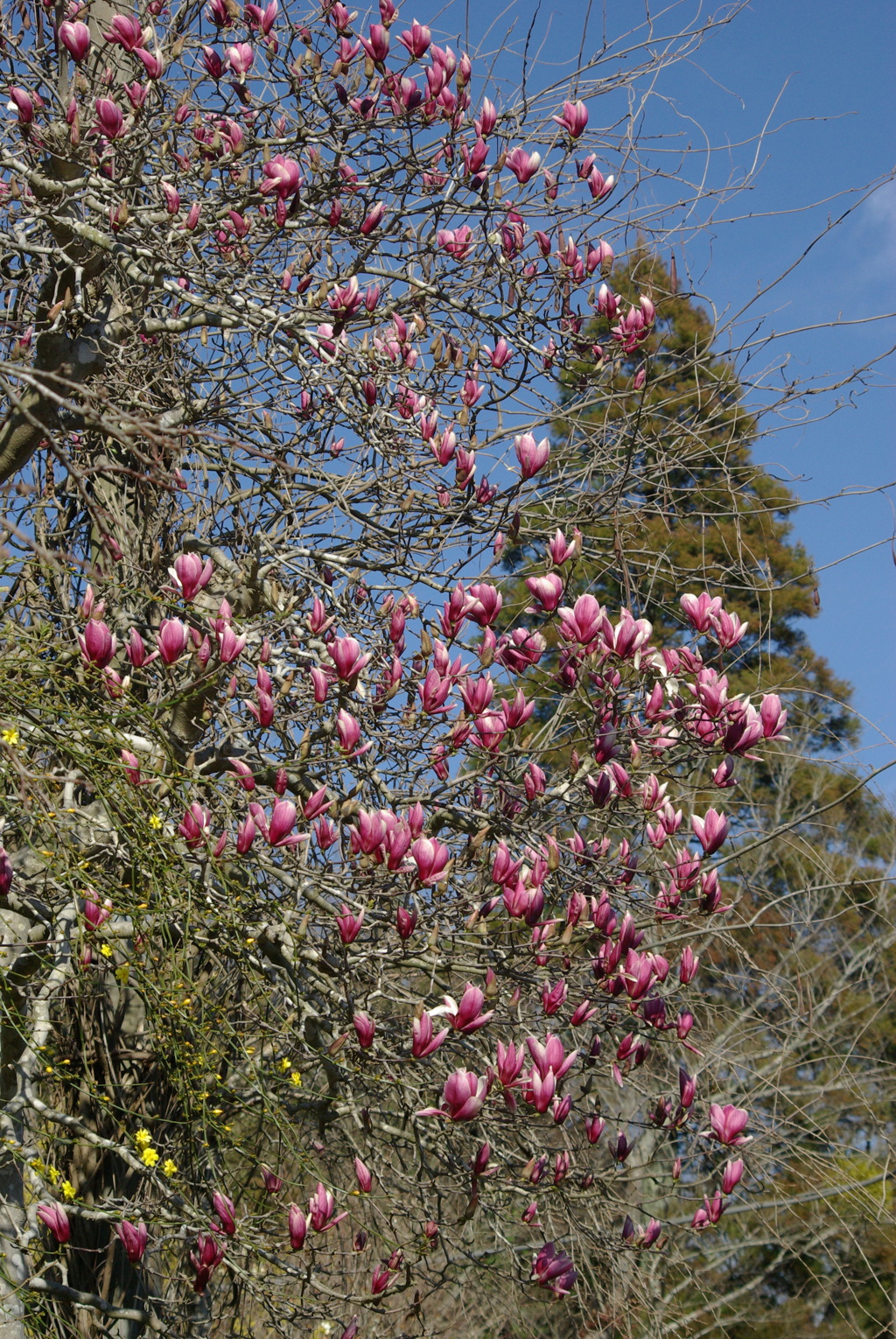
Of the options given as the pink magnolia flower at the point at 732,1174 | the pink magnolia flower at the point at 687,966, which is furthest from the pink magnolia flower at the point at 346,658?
the pink magnolia flower at the point at 732,1174

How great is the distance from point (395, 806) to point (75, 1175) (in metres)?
1.56

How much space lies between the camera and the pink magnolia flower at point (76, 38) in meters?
2.89

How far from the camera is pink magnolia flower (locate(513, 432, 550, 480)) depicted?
2.68 metres

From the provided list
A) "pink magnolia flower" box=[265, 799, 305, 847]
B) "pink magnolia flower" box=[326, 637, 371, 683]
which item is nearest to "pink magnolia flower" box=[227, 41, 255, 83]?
"pink magnolia flower" box=[326, 637, 371, 683]

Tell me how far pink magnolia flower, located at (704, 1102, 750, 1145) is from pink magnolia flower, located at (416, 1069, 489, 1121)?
2.45 feet

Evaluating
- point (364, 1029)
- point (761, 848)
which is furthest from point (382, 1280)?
point (761, 848)

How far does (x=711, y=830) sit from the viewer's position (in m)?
2.44

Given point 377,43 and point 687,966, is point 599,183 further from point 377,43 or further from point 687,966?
point 687,966

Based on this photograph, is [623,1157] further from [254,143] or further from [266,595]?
[254,143]

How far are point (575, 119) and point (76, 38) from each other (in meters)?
1.45

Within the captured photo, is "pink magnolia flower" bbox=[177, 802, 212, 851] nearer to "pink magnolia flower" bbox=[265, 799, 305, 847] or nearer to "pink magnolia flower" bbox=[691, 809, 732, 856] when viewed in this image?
"pink magnolia flower" bbox=[265, 799, 305, 847]

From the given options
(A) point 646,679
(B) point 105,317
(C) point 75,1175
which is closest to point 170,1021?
(C) point 75,1175

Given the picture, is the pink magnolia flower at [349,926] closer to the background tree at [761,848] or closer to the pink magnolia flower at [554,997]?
the pink magnolia flower at [554,997]

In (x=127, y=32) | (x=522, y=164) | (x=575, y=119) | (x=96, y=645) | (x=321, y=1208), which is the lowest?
(x=321, y=1208)
